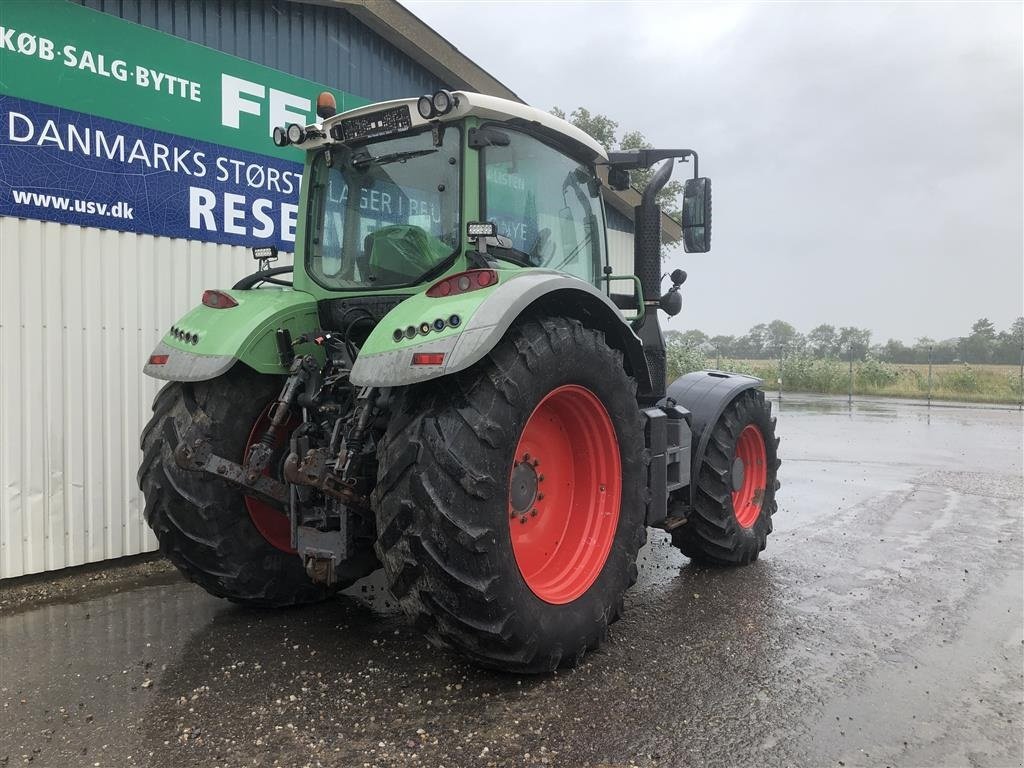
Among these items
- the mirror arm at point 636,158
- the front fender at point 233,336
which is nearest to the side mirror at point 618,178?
the mirror arm at point 636,158

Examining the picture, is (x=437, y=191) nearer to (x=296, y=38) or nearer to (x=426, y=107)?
(x=426, y=107)

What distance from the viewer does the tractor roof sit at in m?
3.46

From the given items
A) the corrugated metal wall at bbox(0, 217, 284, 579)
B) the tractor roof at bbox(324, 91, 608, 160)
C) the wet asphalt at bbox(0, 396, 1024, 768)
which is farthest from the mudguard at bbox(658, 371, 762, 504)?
→ the corrugated metal wall at bbox(0, 217, 284, 579)

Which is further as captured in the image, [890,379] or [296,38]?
[890,379]

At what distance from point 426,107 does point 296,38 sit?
3764 millimetres

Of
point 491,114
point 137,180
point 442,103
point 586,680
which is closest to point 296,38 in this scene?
point 137,180

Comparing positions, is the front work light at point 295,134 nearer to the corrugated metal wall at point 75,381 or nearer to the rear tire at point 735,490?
the corrugated metal wall at point 75,381

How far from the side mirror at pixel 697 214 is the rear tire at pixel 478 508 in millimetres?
1523

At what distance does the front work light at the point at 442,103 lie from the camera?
3316 millimetres

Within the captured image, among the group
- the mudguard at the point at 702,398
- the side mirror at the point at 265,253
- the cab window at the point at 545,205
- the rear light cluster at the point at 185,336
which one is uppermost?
the cab window at the point at 545,205

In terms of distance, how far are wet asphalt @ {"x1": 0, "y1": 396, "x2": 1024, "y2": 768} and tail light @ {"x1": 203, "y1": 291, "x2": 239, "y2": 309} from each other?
5.67 ft

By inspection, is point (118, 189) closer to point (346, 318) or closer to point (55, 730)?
point (346, 318)

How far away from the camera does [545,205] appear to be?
13.6ft

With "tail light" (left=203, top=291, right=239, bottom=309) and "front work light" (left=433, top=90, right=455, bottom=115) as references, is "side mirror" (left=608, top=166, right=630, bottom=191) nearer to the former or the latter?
"front work light" (left=433, top=90, right=455, bottom=115)
